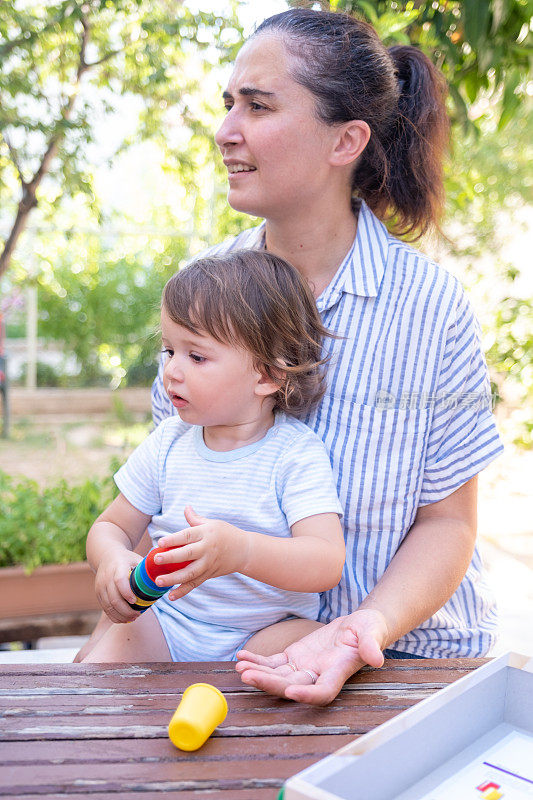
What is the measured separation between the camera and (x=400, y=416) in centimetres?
152

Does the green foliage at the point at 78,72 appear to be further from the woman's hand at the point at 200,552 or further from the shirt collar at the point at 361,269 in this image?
the woman's hand at the point at 200,552

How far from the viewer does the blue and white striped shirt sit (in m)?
1.51

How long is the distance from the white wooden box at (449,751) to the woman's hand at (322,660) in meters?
0.20

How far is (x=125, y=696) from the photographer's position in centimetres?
102

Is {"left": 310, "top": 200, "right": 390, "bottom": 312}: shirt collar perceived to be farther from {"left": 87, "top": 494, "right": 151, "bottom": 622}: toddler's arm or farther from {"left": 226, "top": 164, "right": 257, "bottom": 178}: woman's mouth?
{"left": 87, "top": 494, "right": 151, "bottom": 622}: toddler's arm

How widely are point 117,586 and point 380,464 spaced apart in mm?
537

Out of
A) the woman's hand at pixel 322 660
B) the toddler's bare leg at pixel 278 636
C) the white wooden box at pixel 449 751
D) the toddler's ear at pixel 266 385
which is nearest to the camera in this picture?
the white wooden box at pixel 449 751

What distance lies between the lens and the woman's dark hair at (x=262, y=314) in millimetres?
1379

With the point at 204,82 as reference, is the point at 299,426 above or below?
below

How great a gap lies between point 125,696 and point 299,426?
2.00 ft

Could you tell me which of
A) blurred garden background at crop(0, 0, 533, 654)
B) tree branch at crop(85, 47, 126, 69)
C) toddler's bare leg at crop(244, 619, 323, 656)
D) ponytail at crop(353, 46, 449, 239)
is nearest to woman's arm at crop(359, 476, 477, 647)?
toddler's bare leg at crop(244, 619, 323, 656)

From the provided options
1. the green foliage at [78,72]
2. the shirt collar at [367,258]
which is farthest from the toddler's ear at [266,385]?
the green foliage at [78,72]

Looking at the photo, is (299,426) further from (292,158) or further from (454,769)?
(454,769)

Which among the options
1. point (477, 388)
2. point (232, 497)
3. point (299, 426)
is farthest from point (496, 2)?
point (232, 497)
